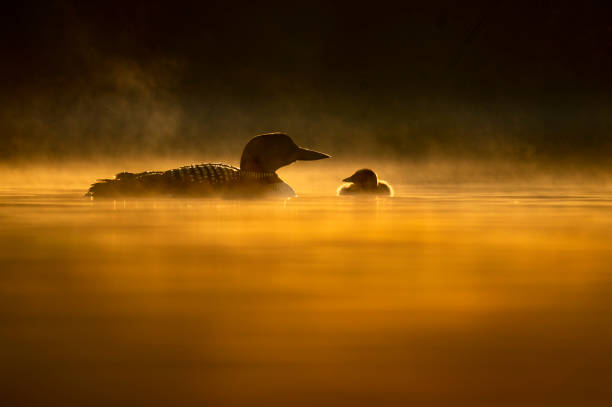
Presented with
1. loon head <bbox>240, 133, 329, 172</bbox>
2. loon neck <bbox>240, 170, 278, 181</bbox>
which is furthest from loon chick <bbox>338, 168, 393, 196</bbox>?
loon neck <bbox>240, 170, 278, 181</bbox>

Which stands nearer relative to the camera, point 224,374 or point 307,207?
point 224,374

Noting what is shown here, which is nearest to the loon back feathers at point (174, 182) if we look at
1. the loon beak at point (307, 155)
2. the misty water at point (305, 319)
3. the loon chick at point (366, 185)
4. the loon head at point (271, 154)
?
the loon head at point (271, 154)

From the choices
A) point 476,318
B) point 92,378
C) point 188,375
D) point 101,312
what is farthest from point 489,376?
point 101,312

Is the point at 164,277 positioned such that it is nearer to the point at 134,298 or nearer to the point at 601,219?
the point at 134,298

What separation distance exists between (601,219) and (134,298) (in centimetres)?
325

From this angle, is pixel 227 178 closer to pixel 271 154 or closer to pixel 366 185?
pixel 271 154

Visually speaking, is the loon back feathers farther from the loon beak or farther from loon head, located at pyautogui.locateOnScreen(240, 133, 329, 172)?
the loon beak

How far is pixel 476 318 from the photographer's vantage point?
1.54 metres

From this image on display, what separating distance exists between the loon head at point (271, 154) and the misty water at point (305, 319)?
11.2 feet

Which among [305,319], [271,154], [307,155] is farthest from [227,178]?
[305,319]

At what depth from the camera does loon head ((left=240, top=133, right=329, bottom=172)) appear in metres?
6.54

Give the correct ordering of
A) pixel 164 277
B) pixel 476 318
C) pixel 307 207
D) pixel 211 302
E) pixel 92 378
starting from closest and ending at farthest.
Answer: pixel 92 378 → pixel 476 318 → pixel 211 302 → pixel 164 277 → pixel 307 207

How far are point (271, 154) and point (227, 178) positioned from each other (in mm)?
470

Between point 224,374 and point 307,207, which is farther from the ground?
point 307,207
